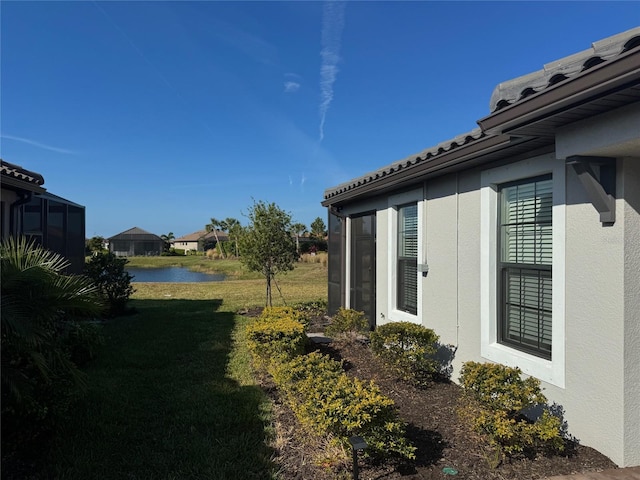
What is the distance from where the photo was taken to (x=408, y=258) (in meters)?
6.61

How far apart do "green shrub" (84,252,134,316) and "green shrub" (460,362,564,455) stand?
10.2 metres

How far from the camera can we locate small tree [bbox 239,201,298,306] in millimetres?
10562

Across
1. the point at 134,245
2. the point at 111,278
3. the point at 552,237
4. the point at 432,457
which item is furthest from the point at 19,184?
the point at 134,245

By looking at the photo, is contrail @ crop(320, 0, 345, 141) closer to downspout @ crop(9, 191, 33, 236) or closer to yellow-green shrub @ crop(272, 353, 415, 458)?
downspout @ crop(9, 191, 33, 236)

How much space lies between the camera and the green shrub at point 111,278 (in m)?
10.8

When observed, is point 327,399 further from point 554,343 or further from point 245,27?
point 245,27

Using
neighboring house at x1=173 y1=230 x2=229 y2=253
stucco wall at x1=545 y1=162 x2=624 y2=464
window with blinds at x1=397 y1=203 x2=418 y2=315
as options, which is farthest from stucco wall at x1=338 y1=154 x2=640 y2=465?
neighboring house at x1=173 y1=230 x2=229 y2=253

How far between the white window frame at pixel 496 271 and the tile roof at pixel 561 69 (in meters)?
0.88

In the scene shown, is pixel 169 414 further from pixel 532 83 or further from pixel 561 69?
pixel 561 69

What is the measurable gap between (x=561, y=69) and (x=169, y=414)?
4845 mm

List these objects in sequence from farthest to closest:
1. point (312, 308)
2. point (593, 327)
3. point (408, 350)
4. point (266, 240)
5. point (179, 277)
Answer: point (179, 277) → point (312, 308) → point (266, 240) → point (408, 350) → point (593, 327)

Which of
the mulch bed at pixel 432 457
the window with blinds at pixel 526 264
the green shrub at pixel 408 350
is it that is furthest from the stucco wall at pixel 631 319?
the green shrub at pixel 408 350

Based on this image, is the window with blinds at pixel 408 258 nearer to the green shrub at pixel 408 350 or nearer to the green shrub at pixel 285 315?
the green shrub at pixel 408 350

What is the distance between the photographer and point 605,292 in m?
3.08
